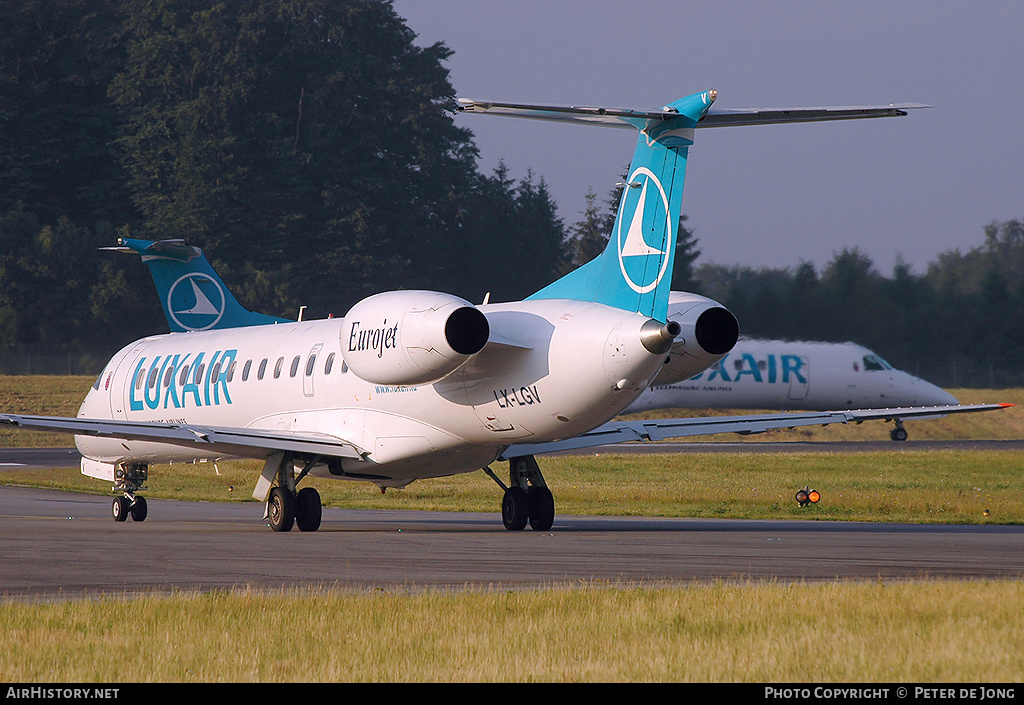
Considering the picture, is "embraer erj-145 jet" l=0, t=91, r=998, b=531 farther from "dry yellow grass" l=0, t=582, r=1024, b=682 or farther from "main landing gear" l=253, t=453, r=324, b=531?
"dry yellow grass" l=0, t=582, r=1024, b=682

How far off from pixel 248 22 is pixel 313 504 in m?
66.6

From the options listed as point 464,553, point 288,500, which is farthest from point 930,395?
point 464,553

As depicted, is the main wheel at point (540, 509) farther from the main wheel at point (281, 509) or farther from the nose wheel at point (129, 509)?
the nose wheel at point (129, 509)

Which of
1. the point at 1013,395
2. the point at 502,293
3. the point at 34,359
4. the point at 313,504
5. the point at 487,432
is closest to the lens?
the point at 487,432

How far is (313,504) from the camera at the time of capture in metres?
21.8

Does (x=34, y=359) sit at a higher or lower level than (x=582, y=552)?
higher

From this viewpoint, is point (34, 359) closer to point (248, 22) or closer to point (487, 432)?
point (248, 22)

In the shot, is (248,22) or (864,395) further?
(248,22)

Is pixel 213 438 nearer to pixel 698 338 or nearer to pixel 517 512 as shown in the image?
pixel 517 512

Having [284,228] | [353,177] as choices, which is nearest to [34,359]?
[284,228]

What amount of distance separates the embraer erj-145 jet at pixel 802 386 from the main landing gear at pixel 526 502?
100 ft

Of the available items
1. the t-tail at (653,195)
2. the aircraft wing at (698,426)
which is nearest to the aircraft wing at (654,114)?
the t-tail at (653,195)

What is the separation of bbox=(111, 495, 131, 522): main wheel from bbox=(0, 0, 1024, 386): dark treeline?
46542 mm

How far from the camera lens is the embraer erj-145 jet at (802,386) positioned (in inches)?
2126
